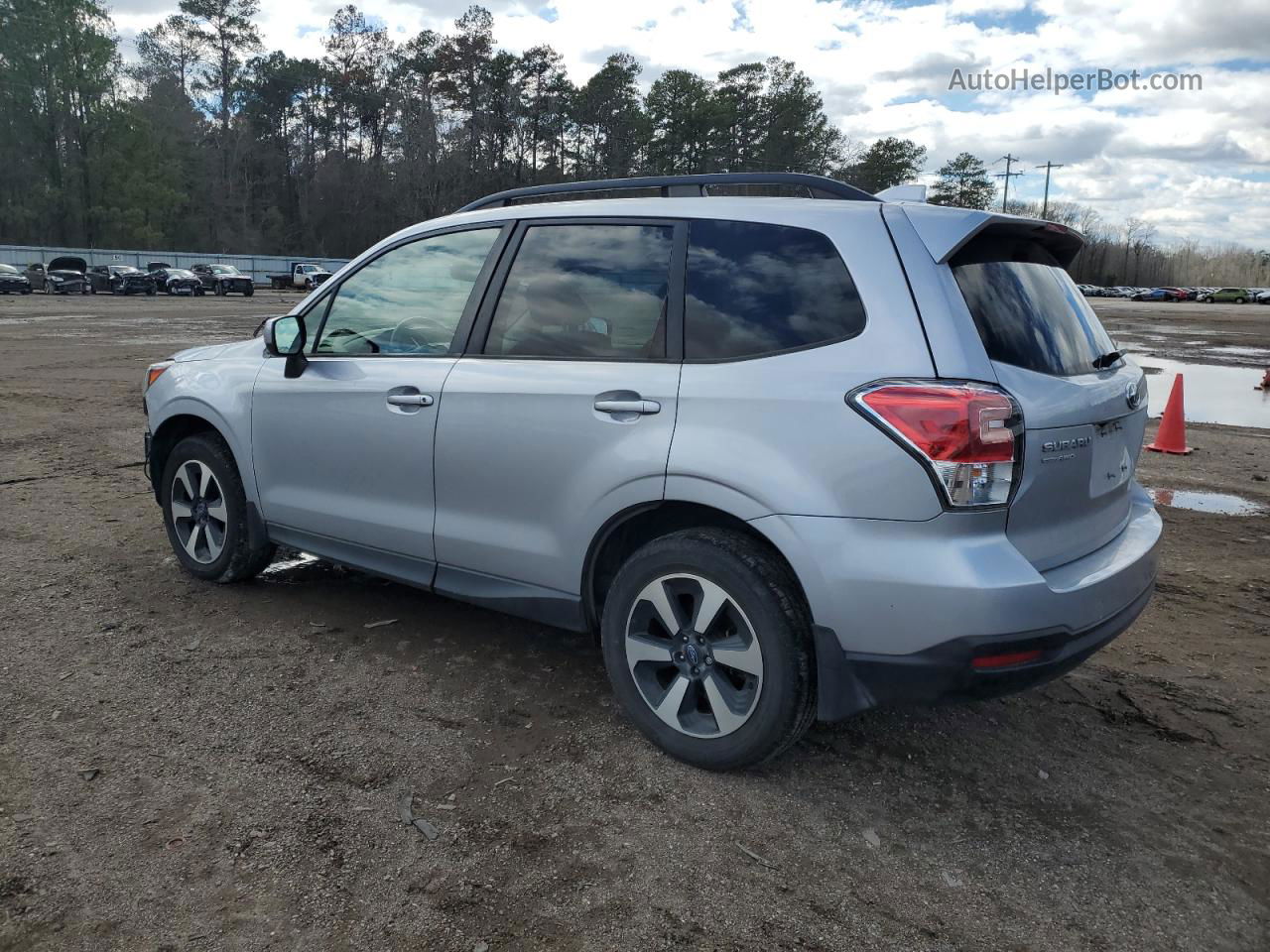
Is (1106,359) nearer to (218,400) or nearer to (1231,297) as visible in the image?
(218,400)

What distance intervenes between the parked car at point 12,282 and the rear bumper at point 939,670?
44627mm

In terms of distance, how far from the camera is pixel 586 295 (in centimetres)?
344

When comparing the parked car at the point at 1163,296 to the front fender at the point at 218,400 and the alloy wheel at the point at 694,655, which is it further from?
the alloy wheel at the point at 694,655

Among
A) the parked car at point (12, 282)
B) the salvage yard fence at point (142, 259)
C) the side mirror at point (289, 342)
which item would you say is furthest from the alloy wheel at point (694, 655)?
the salvage yard fence at point (142, 259)

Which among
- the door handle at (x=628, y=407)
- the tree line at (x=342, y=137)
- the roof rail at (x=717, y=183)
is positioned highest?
the tree line at (x=342, y=137)

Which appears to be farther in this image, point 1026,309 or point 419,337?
→ point 419,337

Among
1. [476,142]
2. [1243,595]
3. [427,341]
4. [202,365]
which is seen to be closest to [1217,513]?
[1243,595]

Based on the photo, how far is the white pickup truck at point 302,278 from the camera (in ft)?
174

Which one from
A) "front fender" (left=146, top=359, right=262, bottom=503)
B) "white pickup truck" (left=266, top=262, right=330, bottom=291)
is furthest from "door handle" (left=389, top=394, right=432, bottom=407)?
"white pickup truck" (left=266, top=262, right=330, bottom=291)

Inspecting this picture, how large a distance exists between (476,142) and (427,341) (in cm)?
7959

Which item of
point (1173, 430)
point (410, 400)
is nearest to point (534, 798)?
point (410, 400)

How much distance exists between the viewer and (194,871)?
255 centimetres

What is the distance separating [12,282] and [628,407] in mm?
43974

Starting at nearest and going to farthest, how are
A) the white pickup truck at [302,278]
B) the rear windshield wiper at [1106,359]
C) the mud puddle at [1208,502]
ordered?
the rear windshield wiper at [1106,359] → the mud puddle at [1208,502] → the white pickup truck at [302,278]
